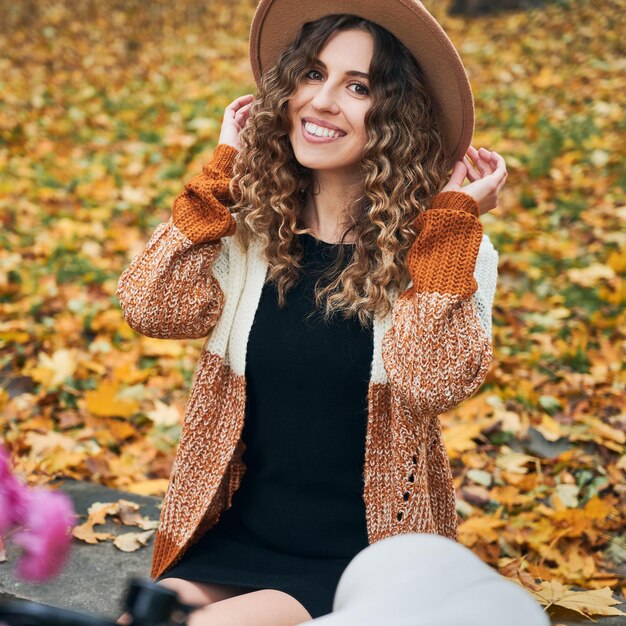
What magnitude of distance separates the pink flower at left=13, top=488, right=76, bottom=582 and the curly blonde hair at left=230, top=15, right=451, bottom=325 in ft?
4.06

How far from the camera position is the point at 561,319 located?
3893mm

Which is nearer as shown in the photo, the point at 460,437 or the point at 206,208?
the point at 206,208

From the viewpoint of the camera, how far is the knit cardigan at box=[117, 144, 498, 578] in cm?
177

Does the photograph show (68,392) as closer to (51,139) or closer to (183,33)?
(51,139)

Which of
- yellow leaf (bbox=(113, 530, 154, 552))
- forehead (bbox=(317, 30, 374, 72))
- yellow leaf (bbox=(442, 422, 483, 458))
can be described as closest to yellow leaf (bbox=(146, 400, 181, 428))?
yellow leaf (bbox=(113, 530, 154, 552))

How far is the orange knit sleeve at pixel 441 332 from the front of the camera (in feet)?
5.74

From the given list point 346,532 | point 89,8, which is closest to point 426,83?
point 346,532

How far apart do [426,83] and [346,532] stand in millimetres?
1130

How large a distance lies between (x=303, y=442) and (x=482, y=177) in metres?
0.83

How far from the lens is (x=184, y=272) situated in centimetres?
194

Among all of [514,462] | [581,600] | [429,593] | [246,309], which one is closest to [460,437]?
[514,462]

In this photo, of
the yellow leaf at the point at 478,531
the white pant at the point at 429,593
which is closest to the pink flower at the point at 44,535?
the white pant at the point at 429,593

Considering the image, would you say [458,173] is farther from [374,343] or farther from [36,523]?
[36,523]

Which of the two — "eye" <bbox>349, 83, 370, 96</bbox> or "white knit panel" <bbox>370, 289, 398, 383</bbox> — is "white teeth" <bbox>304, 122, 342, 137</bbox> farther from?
"white knit panel" <bbox>370, 289, 398, 383</bbox>
